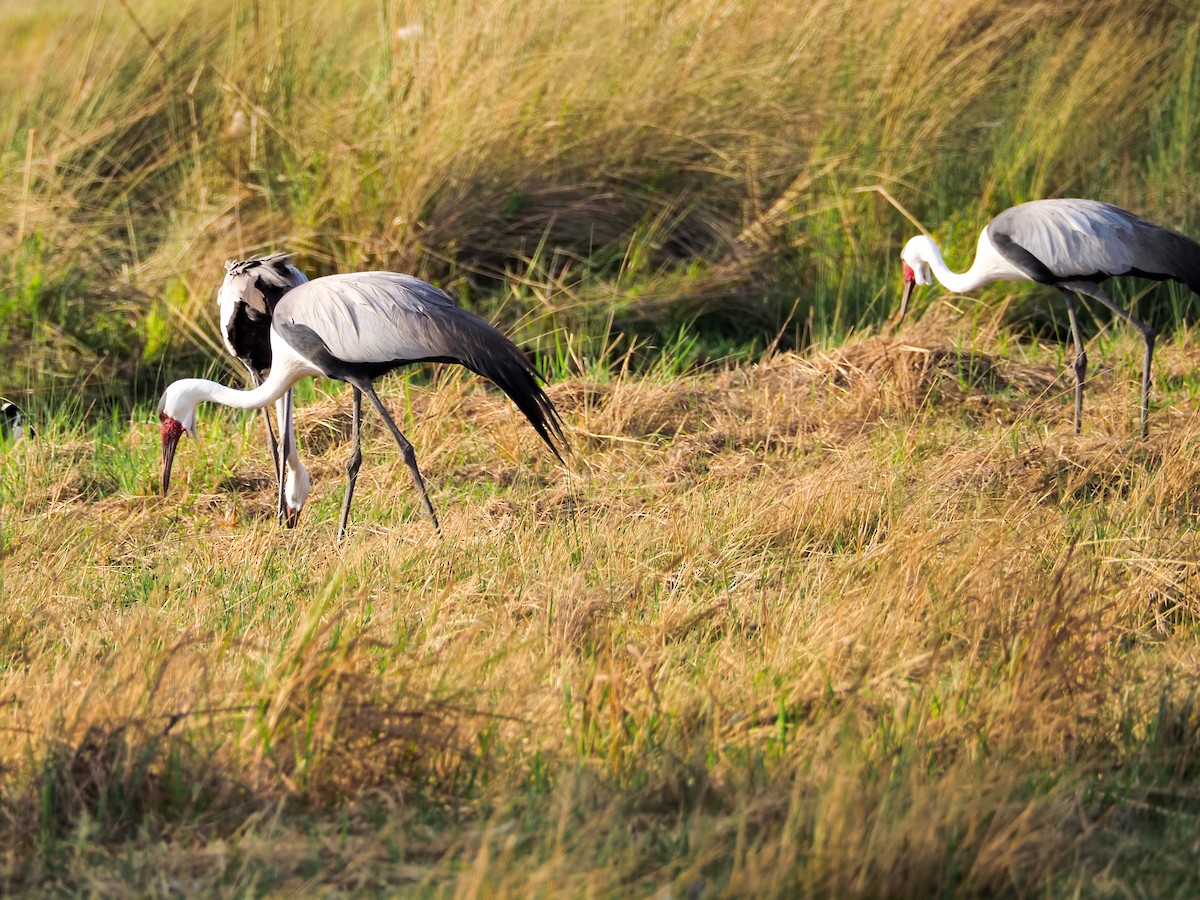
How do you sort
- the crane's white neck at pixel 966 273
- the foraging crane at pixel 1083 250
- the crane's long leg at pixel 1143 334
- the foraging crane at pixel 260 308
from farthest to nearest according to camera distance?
the crane's white neck at pixel 966 273 < the foraging crane at pixel 1083 250 < the crane's long leg at pixel 1143 334 < the foraging crane at pixel 260 308

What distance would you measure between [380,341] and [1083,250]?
3.00 m

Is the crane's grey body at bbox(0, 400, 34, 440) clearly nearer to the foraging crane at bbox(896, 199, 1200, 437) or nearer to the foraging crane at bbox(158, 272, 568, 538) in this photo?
the foraging crane at bbox(158, 272, 568, 538)

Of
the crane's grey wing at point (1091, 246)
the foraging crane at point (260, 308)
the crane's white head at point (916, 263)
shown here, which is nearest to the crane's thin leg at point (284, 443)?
the foraging crane at point (260, 308)

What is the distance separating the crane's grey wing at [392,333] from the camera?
4.91m

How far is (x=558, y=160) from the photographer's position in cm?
754

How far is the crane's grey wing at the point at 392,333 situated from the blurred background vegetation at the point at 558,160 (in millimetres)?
1760

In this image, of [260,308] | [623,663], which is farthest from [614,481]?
[623,663]

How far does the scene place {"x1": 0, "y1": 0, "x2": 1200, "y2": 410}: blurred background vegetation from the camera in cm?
719

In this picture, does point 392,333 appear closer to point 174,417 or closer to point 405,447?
point 405,447

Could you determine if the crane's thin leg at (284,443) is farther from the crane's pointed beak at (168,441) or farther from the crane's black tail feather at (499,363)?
the crane's black tail feather at (499,363)

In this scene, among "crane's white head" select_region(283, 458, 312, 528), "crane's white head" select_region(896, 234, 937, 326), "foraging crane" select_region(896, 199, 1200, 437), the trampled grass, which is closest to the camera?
the trampled grass

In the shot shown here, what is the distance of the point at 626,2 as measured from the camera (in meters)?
7.90

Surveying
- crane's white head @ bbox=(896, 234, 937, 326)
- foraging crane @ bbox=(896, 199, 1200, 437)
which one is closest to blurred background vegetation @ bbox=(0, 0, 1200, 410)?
crane's white head @ bbox=(896, 234, 937, 326)

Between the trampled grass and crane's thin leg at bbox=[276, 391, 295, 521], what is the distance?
0.62 ft
